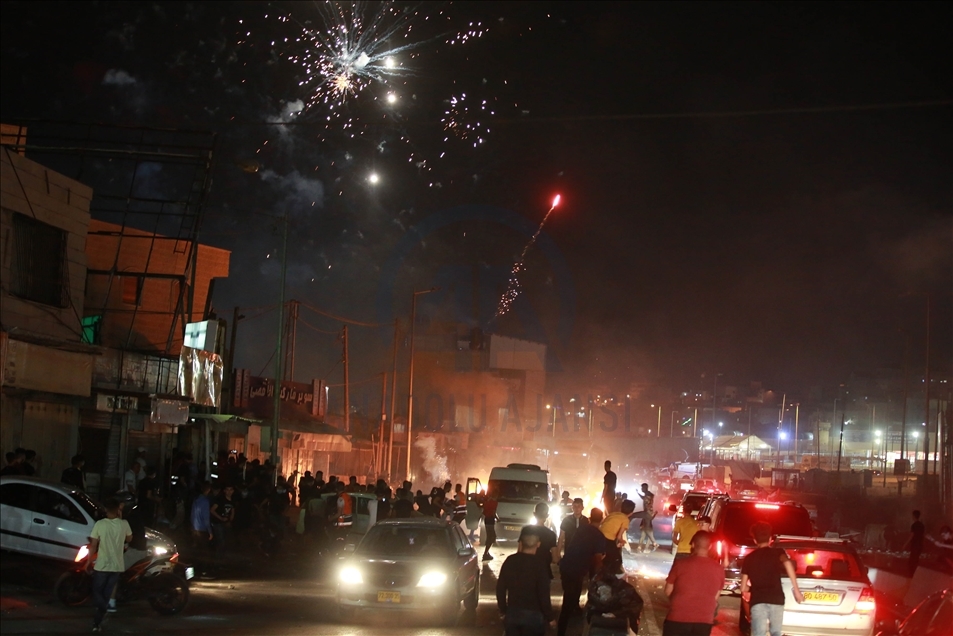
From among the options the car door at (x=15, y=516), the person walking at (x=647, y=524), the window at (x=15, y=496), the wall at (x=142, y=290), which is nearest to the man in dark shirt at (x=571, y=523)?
the car door at (x=15, y=516)

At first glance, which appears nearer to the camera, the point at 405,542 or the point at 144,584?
the point at 144,584

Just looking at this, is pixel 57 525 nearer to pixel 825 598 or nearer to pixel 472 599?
pixel 472 599

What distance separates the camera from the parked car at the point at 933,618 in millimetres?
11172

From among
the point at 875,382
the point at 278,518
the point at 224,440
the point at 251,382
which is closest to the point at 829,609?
the point at 278,518

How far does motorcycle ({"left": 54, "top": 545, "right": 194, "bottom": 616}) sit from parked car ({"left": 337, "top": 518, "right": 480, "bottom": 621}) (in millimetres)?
2376

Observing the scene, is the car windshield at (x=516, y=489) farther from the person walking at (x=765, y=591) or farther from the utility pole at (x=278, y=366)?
the person walking at (x=765, y=591)

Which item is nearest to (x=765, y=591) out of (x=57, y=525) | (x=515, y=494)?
(x=57, y=525)

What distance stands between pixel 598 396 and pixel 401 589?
117 meters

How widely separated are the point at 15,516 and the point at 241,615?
360cm

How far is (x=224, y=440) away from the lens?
3466 centimetres

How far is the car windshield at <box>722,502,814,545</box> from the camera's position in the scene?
16.5m

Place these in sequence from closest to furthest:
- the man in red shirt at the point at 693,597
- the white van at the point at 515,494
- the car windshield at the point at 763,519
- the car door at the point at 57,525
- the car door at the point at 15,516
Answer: the man in red shirt at the point at 693,597 < the car door at the point at 15,516 < the car door at the point at 57,525 < the car windshield at the point at 763,519 < the white van at the point at 515,494

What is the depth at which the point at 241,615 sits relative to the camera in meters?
14.1

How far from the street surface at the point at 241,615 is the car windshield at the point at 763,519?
1340 mm
